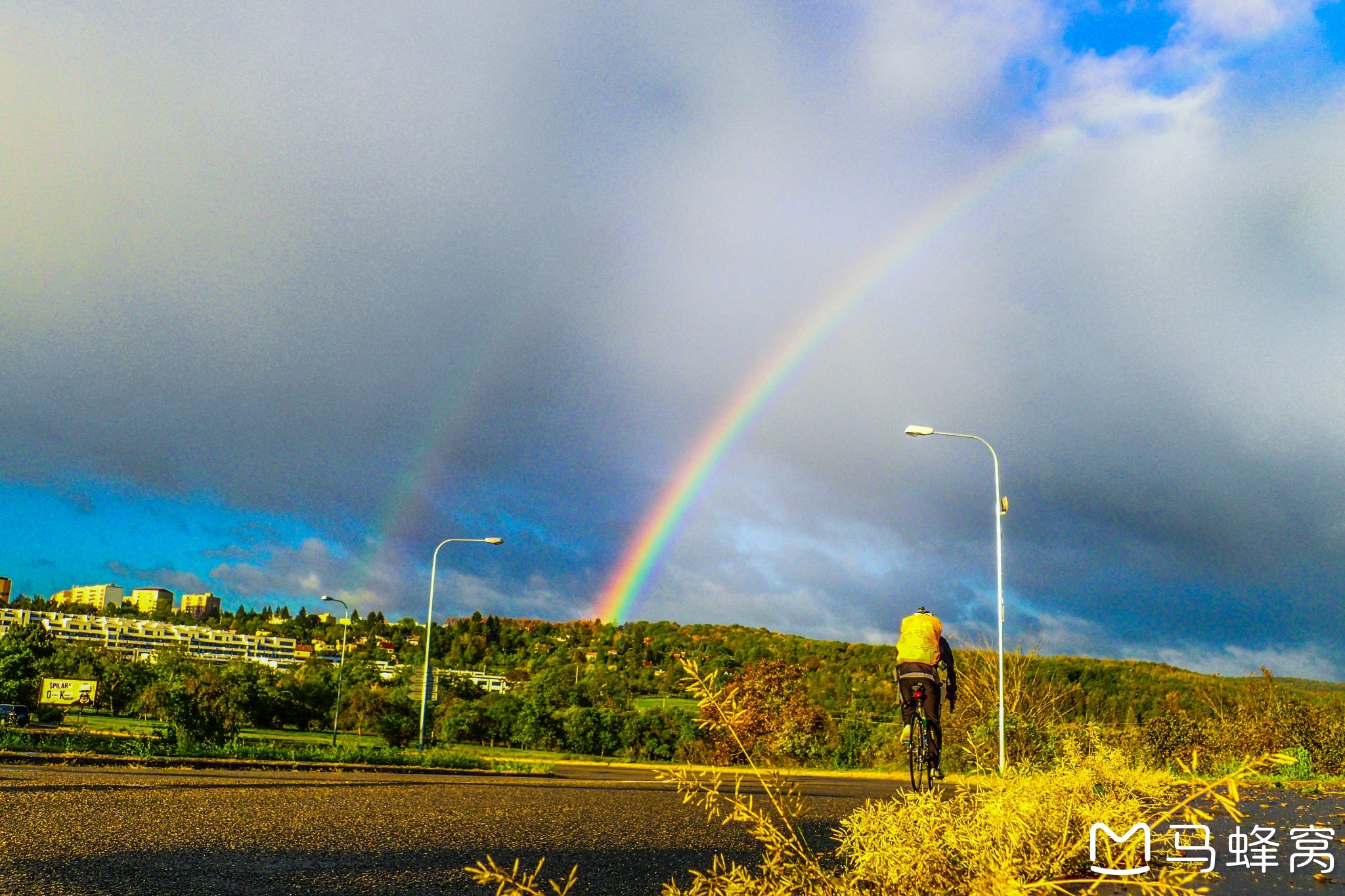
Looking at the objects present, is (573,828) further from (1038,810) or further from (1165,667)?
(1165,667)

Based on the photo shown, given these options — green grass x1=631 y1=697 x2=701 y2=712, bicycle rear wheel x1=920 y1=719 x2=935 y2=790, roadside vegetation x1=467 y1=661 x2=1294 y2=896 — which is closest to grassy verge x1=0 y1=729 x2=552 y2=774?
bicycle rear wheel x1=920 y1=719 x2=935 y2=790

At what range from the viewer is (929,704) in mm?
9547

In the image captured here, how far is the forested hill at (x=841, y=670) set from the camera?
31.4 metres

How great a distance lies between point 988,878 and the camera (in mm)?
3365

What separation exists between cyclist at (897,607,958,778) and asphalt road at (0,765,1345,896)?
1.42 meters

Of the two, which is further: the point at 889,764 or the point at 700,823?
the point at 889,764

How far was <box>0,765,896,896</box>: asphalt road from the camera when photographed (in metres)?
6.32

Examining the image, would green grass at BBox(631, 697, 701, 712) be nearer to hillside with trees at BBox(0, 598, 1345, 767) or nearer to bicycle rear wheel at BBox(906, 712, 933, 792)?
hillside with trees at BBox(0, 598, 1345, 767)

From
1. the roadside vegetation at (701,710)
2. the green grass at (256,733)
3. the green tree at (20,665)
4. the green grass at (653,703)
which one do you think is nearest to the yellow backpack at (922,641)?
the roadside vegetation at (701,710)

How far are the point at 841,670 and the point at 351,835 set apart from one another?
4305cm

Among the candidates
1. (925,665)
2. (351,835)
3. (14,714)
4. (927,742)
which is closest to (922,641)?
(925,665)

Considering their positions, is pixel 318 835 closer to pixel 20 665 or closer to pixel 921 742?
pixel 921 742

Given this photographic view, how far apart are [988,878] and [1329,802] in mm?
10985

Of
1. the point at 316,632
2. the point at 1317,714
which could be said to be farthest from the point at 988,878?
the point at 316,632
